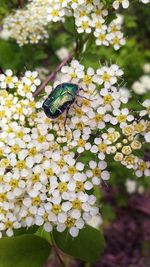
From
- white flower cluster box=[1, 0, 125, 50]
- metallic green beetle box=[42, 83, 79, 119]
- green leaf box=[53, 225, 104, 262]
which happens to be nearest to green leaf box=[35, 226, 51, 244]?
green leaf box=[53, 225, 104, 262]

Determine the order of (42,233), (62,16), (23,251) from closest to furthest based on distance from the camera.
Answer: (23,251), (42,233), (62,16)

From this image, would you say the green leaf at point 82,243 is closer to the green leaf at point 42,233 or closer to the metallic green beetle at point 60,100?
the green leaf at point 42,233

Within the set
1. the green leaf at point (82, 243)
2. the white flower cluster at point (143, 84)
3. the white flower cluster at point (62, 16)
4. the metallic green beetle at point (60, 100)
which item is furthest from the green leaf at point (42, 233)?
the white flower cluster at point (143, 84)

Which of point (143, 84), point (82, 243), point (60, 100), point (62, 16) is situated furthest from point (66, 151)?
point (143, 84)

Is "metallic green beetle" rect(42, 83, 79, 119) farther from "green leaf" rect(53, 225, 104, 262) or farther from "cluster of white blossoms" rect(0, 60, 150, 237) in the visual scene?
"green leaf" rect(53, 225, 104, 262)

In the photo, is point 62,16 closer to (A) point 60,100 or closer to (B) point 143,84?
(A) point 60,100

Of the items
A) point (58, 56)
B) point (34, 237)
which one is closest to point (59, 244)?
point (34, 237)
